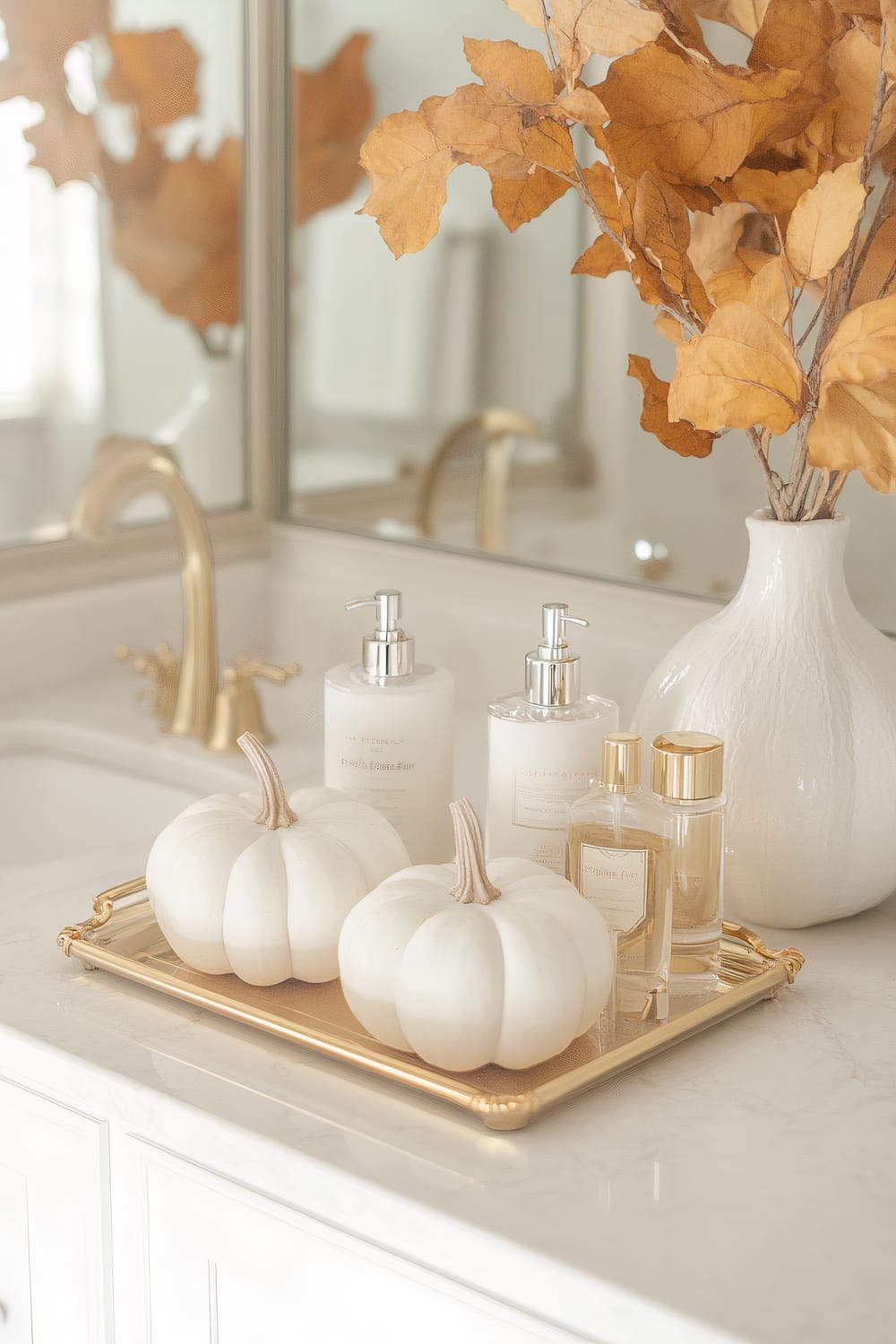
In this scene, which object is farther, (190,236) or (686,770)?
(190,236)

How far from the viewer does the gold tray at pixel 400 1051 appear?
65 cm

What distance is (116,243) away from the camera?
4.60 ft

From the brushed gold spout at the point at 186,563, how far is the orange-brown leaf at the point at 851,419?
2.12ft

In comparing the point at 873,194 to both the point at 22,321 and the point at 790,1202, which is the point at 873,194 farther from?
the point at 22,321

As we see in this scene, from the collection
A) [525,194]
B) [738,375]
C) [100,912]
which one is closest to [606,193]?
[525,194]

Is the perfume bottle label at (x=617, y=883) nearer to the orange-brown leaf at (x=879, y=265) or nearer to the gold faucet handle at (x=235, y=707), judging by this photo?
the orange-brown leaf at (x=879, y=265)

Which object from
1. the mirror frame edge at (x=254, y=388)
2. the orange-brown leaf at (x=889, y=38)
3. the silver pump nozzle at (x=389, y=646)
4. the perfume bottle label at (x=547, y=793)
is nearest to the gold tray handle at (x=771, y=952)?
the perfume bottle label at (x=547, y=793)

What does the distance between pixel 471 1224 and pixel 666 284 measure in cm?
48

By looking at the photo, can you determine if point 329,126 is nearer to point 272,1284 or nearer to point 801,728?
point 801,728

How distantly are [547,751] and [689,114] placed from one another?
33cm

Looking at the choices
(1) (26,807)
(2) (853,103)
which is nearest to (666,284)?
(2) (853,103)

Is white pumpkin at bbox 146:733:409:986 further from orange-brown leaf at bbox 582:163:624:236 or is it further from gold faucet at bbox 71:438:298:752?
gold faucet at bbox 71:438:298:752

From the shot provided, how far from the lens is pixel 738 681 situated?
33.0 inches

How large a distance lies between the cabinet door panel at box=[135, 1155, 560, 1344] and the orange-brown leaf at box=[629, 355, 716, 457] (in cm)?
46
